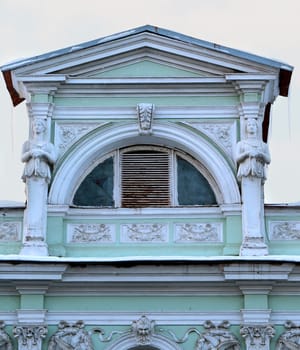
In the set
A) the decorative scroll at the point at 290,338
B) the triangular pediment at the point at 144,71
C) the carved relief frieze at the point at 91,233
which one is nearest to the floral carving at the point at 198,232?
the carved relief frieze at the point at 91,233

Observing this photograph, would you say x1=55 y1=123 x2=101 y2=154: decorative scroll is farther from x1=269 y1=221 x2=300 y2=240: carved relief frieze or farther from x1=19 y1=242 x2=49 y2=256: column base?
x1=269 y1=221 x2=300 y2=240: carved relief frieze

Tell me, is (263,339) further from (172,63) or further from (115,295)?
(172,63)

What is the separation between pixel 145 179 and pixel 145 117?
96cm

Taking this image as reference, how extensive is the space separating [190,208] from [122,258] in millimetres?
1387

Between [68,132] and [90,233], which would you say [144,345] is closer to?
[90,233]

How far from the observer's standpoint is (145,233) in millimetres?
17656

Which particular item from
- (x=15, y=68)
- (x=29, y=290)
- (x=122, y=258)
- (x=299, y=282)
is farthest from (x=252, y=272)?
(x=15, y=68)

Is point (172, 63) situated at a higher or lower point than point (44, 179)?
higher

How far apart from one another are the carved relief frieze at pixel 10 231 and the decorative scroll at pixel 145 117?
7.77 ft

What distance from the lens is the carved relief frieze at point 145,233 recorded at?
1761 cm

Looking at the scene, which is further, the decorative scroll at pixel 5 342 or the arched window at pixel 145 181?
the arched window at pixel 145 181

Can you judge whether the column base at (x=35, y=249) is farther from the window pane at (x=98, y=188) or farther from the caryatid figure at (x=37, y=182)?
the window pane at (x=98, y=188)

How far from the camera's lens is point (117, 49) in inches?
733

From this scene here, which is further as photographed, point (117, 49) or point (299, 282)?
point (117, 49)
